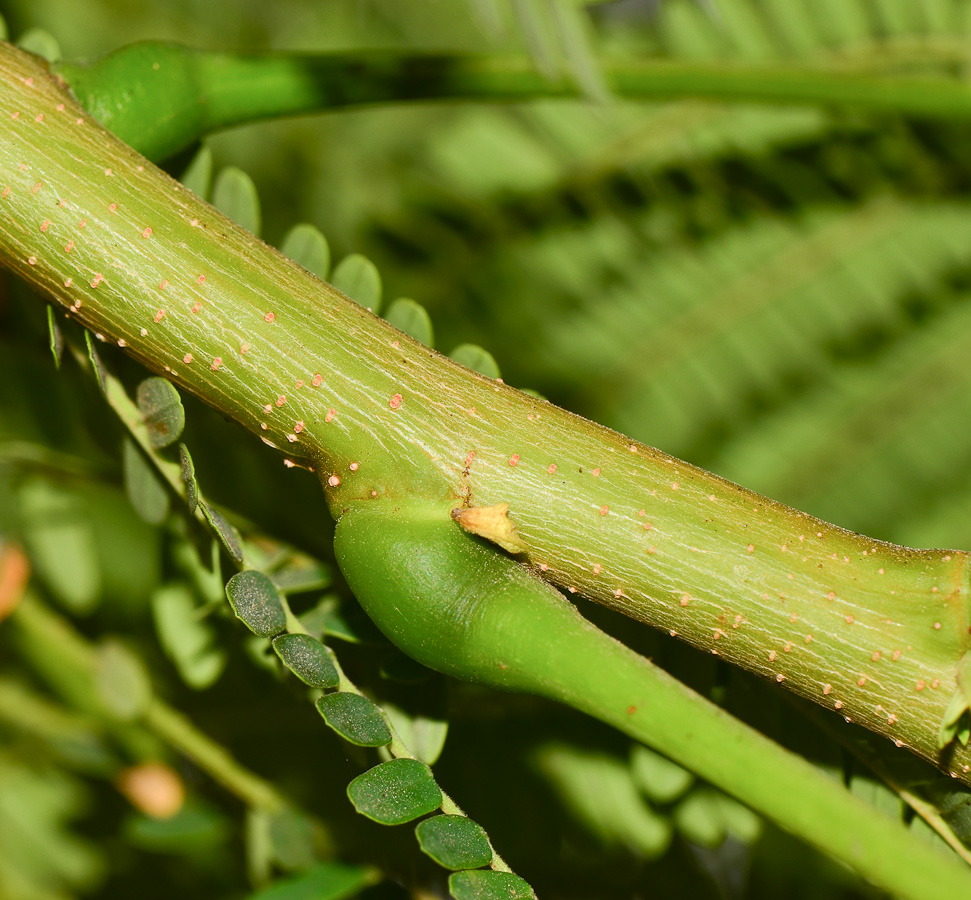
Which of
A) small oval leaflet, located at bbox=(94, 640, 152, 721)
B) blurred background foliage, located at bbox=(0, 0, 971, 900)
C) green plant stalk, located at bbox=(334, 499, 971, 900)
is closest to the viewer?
green plant stalk, located at bbox=(334, 499, 971, 900)

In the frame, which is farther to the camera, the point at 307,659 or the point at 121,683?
the point at 121,683

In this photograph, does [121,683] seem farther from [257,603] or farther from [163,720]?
[257,603]

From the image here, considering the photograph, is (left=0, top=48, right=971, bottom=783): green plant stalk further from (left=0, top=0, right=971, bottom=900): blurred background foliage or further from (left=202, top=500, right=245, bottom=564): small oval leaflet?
(left=0, top=0, right=971, bottom=900): blurred background foliage

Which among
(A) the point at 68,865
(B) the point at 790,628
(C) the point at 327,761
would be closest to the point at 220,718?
(C) the point at 327,761

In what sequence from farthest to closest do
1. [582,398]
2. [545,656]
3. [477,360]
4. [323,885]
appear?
[582,398]
[323,885]
[477,360]
[545,656]

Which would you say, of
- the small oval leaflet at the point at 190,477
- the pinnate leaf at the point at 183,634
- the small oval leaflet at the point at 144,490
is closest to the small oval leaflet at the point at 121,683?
the pinnate leaf at the point at 183,634

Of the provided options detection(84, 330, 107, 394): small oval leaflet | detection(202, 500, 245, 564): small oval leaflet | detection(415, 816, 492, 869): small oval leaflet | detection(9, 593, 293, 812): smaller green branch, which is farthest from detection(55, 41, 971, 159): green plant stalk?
detection(9, 593, 293, 812): smaller green branch

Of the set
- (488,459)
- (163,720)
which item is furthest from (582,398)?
(488,459)
